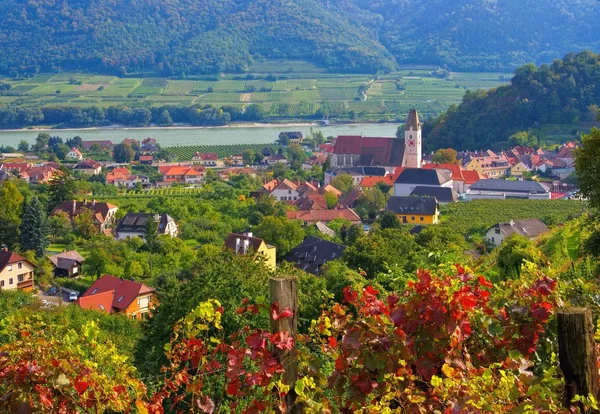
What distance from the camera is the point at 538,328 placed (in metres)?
3.17

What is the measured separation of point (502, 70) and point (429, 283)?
113m

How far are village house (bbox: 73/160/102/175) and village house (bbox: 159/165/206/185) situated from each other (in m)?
4.45

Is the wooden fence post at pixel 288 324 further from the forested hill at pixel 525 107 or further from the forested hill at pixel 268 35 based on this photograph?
the forested hill at pixel 268 35

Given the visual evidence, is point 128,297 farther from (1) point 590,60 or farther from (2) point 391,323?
(1) point 590,60

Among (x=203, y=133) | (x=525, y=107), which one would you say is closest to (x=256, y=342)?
(x=525, y=107)

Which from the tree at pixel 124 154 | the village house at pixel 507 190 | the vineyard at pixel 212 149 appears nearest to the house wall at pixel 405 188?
the village house at pixel 507 190

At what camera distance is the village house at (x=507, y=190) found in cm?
3359

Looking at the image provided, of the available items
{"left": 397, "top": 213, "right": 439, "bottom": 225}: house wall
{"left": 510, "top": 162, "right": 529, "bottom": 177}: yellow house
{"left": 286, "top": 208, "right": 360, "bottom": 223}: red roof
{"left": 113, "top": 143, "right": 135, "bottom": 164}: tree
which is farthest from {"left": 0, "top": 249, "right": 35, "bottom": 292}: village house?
{"left": 113, "top": 143, "right": 135, "bottom": 164}: tree

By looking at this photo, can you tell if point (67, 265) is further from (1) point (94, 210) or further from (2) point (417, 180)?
(2) point (417, 180)

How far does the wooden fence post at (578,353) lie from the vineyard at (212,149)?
53.0 metres

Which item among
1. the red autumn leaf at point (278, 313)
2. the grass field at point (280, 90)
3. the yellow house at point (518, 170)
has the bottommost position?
the grass field at point (280, 90)

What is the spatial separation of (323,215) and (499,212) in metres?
5.69

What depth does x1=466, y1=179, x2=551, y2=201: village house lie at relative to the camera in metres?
33.6

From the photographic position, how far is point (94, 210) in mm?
29844
